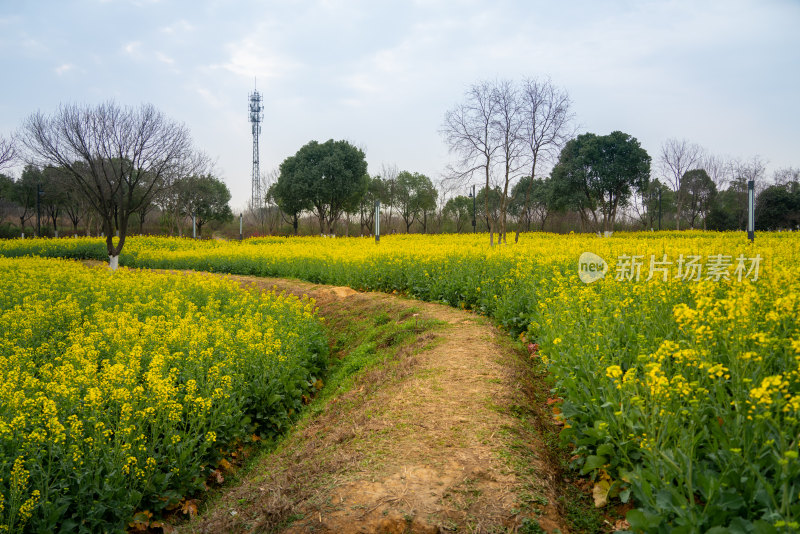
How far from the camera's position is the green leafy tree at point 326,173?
135 ft

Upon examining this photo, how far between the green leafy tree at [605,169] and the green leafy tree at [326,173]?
1693 centimetres

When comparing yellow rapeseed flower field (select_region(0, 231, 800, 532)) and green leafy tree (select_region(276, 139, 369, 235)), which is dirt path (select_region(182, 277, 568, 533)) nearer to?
yellow rapeseed flower field (select_region(0, 231, 800, 532))

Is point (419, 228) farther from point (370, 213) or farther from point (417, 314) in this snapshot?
point (417, 314)

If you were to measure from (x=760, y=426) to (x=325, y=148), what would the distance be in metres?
41.8

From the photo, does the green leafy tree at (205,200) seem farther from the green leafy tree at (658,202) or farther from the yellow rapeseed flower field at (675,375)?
the green leafy tree at (658,202)

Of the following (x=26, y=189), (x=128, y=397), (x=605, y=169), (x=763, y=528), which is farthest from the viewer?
(x=26, y=189)

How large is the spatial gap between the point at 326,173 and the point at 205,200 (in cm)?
1482

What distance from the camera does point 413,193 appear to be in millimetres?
52969

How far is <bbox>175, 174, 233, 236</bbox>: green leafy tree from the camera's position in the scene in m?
41.7

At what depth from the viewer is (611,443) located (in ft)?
11.0

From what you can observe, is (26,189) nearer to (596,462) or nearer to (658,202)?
(596,462)

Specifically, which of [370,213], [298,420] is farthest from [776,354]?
[370,213]

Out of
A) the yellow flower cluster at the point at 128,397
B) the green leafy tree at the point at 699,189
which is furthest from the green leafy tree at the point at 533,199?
the yellow flower cluster at the point at 128,397

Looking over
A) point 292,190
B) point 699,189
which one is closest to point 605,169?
point 699,189
